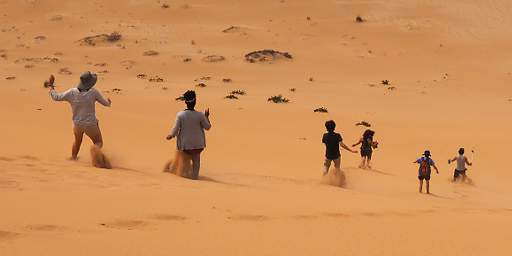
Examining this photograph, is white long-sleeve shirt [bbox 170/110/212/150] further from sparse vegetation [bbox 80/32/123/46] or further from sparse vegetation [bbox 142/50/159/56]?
sparse vegetation [bbox 80/32/123/46]

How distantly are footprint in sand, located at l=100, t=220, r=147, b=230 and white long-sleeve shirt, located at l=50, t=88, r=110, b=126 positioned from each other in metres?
4.35

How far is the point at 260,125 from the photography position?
2025cm

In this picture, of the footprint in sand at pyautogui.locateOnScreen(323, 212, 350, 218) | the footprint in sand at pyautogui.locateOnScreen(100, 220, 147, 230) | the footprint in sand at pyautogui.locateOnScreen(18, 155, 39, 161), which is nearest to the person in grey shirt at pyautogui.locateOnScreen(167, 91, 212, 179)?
the footprint in sand at pyautogui.locateOnScreen(18, 155, 39, 161)

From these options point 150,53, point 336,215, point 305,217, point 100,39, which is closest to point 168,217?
point 305,217

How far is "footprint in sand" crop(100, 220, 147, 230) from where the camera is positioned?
5.28m

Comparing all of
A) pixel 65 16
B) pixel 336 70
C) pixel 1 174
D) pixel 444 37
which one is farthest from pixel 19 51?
pixel 1 174

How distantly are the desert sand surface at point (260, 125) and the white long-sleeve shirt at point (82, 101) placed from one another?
0.74 m

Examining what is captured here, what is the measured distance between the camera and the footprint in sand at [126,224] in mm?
5276

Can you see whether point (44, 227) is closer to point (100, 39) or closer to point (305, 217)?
point (305, 217)

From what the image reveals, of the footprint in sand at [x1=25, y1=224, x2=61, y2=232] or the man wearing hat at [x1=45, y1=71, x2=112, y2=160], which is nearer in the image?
the footprint in sand at [x1=25, y1=224, x2=61, y2=232]

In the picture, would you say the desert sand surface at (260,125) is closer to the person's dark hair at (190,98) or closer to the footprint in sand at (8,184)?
the footprint in sand at (8,184)

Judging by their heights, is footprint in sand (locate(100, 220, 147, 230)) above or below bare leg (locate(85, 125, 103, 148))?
below

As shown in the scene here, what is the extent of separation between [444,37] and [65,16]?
32.3m

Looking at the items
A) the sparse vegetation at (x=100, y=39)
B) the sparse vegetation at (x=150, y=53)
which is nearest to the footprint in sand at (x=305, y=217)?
the sparse vegetation at (x=150, y=53)
